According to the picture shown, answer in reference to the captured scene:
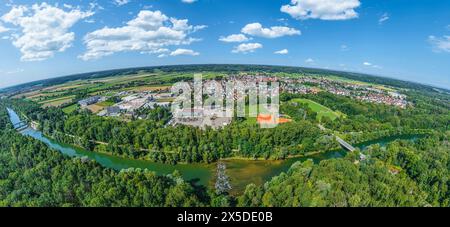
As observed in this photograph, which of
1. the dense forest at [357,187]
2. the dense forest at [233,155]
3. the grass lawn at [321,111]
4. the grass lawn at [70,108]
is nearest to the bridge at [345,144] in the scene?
the dense forest at [233,155]

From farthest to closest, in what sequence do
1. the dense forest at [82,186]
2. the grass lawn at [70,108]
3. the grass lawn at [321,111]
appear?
1. the grass lawn at [70,108]
2. the grass lawn at [321,111]
3. the dense forest at [82,186]

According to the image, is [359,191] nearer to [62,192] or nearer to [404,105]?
[62,192]

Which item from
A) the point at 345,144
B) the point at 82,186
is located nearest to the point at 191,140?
the point at 82,186

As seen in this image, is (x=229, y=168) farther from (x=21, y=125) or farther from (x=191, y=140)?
(x=21, y=125)

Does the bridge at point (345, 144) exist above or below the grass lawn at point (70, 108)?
below

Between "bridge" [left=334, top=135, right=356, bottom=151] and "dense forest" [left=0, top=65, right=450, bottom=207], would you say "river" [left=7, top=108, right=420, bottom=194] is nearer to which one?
"dense forest" [left=0, top=65, right=450, bottom=207]

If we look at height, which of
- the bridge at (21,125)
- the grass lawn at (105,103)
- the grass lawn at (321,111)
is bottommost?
the bridge at (21,125)

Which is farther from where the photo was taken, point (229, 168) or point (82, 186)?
point (229, 168)

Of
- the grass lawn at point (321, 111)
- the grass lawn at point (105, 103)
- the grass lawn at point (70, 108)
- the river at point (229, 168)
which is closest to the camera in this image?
the river at point (229, 168)

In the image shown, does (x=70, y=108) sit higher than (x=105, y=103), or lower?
lower

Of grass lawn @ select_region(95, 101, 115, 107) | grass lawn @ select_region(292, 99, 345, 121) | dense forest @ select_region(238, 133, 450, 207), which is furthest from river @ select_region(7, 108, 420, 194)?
grass lawn @ select_region(95, 101, 115, 107)

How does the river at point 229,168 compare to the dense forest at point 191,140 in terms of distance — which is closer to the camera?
the river at point 229,168

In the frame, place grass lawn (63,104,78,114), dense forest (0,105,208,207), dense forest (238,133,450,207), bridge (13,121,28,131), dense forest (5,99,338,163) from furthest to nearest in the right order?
grass lawn (63,104,78,114) < bridge (13,121,28,131) < dense forest (5,99,338,163) < dense forest (0,105,208,207) < dense forest (238,133,450,207)

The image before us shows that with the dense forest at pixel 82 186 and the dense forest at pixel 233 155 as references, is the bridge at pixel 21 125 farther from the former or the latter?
the dense forest at pixel 82 186
